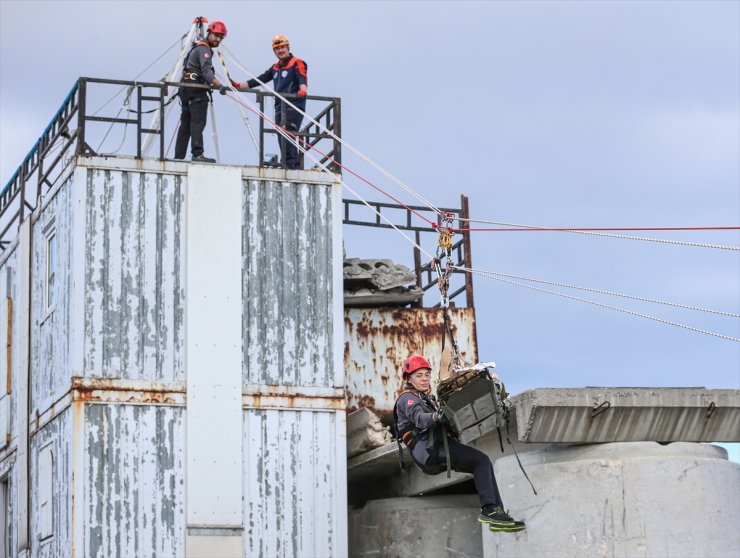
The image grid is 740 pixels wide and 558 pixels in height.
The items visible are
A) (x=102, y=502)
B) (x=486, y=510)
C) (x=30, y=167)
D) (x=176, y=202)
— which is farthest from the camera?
(x=30, y=167)

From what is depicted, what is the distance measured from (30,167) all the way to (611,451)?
12.8 meters

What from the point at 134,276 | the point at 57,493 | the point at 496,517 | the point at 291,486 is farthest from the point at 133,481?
the point at 496,517

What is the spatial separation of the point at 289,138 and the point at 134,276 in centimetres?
339

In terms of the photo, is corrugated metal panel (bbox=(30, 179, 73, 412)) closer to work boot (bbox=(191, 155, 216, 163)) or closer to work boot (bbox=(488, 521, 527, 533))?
work boot (bbox=(191, 155, 216, 163))

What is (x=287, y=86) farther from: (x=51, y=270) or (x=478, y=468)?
(x=478, y=468)

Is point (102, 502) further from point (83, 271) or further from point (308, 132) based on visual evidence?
point (308, 132)

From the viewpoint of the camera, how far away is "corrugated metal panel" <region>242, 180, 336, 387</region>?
2336cm

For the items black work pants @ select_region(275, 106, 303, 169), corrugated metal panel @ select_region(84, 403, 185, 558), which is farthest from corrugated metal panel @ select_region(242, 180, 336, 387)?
corrugated metal panel @ select_region(84, 403, 185, 558)

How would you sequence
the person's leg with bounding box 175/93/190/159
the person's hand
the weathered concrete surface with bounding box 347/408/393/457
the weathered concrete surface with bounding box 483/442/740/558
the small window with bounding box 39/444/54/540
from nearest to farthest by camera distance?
the person's hand
the weathered concrete surface with bounding box 483/442/740/558
the small window with bounding box 39/444/54/540
the weathered concrete surface with bounding box 347/408/393/457
the person's leg with bounding box 175/93/190/159

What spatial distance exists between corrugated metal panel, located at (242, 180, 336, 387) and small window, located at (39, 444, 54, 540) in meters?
3.26

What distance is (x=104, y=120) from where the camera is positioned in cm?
2327

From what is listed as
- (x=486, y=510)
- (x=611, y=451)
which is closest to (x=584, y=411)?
(x=611, y=451)

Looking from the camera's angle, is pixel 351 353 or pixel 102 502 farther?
pixel 351 353

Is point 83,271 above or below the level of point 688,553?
above
